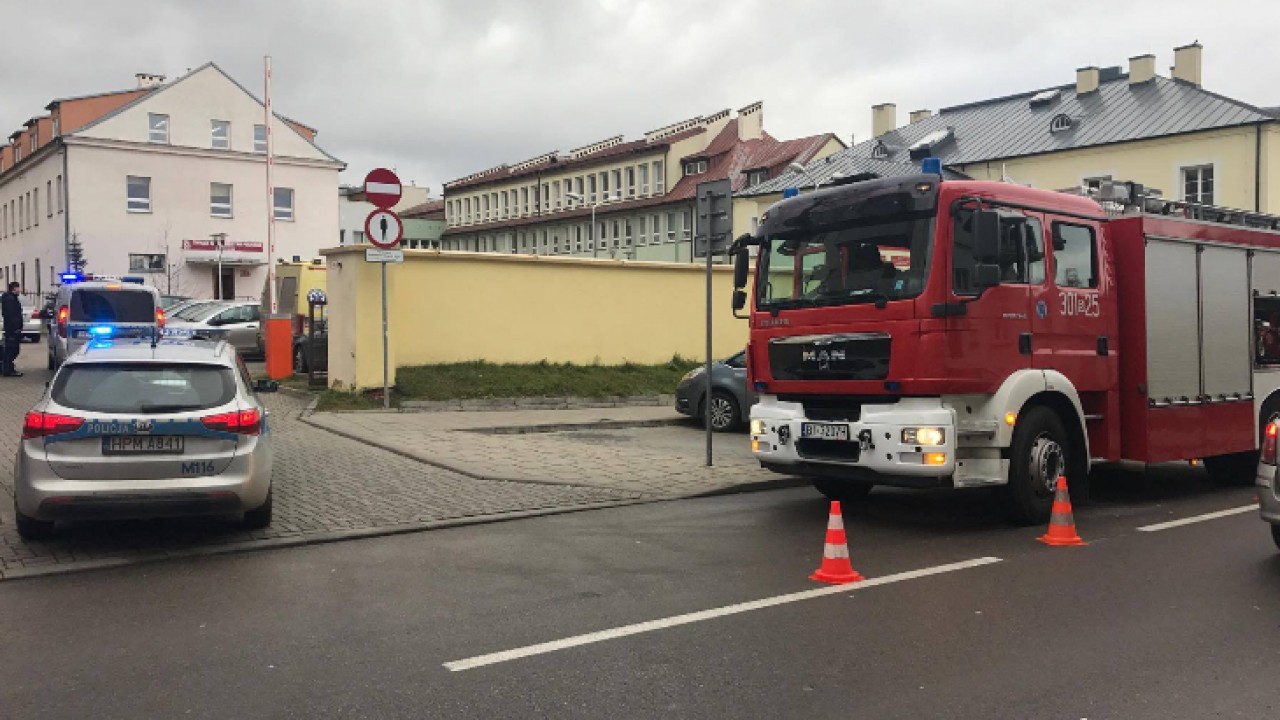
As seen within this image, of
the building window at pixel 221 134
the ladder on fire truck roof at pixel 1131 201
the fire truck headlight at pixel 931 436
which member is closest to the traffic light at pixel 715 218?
the ladder on fire truck roof at pixel 1131 201

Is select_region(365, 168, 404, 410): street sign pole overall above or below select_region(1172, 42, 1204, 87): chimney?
below

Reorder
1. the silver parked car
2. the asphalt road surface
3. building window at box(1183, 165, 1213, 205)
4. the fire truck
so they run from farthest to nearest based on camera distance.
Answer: building window at box(1183, 165, 1213, 205) → the silver parked car → the fire truck → the asphalt road surface

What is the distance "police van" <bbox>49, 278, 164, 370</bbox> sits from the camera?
755 inches

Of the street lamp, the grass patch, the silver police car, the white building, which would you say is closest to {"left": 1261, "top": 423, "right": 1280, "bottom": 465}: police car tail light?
the silver police car

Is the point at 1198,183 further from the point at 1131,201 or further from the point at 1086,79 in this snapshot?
the point at 1131,201

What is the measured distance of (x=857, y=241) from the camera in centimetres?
871

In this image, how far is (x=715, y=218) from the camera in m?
11.8

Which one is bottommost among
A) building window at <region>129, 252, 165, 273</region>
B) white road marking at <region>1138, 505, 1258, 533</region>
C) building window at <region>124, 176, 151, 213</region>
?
white road marking at <region>1138, 505, 1258, 533</region>

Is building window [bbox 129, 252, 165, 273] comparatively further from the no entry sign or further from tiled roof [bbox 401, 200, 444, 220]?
the no entry sign

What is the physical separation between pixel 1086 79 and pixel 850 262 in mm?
42652

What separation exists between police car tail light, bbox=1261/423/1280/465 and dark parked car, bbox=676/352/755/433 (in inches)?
337

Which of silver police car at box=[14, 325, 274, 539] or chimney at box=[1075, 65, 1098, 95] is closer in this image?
silver police car at box=[14, 325, 274, 539]

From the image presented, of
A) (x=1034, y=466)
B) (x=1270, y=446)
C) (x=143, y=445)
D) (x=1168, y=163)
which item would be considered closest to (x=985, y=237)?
(x=1034, y=466)

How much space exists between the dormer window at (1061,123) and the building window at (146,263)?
139ft
